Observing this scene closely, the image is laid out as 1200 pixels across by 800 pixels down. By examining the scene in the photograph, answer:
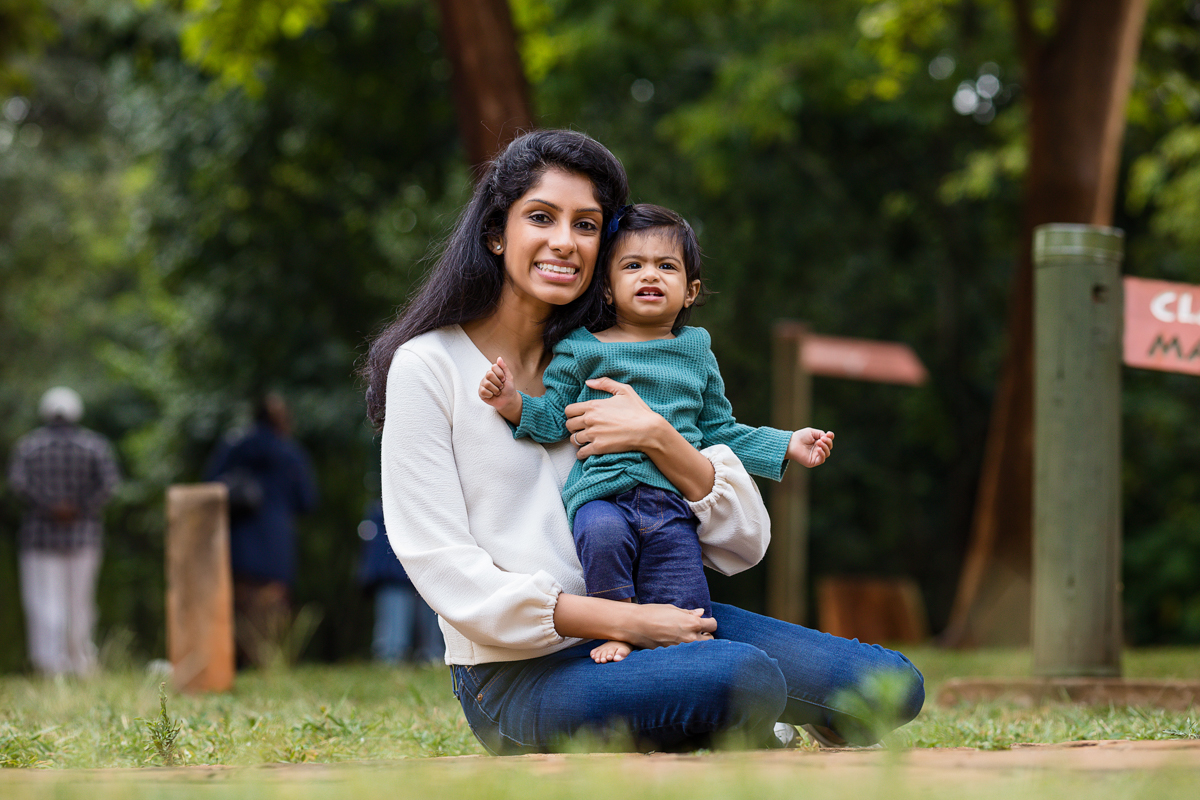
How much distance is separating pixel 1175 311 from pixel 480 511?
110 inches

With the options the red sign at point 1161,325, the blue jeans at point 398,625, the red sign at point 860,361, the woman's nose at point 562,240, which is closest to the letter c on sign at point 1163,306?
the red sign at point 1161,325

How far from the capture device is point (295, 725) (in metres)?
3.40

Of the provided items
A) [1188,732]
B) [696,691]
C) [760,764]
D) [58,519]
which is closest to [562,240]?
[696,691]

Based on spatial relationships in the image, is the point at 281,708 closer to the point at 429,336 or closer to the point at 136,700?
the point at 136,700

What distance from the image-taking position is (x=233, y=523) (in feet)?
28.6

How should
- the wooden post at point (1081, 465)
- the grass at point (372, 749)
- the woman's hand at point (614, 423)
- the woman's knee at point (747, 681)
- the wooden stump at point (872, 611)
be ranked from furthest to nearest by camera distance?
the wooden stump at point (872, 611)
the wooden post at point (1081, 465)
the woman's hand at point (614, 423)
the woman's knee at point (747, 681)
the grass at point (372, 749)

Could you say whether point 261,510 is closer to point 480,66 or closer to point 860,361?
point 480,66

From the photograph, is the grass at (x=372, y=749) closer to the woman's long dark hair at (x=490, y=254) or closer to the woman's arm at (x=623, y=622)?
the woman's arm at (x=623, y=622)

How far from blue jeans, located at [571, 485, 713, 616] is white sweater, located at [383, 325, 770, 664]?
0.08 m

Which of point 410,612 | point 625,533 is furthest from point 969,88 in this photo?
point 625,533

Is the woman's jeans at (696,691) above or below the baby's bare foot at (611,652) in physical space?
below

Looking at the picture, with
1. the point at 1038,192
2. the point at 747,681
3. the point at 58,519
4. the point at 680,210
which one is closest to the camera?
the point at 747,681

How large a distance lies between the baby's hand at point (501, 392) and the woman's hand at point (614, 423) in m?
0.11

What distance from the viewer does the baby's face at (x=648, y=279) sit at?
287 cm
